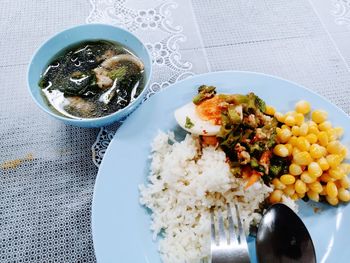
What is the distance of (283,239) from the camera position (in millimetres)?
1550

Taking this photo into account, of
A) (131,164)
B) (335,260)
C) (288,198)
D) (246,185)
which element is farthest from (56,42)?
(335,260)

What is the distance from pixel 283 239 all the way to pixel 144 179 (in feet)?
2.26

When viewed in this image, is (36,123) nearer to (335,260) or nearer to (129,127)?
(129,127)

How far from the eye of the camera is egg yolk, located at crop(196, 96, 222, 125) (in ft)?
5.88

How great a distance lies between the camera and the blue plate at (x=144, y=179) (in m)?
1.54

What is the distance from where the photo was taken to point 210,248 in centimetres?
153

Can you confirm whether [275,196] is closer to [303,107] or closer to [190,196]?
[190,196]

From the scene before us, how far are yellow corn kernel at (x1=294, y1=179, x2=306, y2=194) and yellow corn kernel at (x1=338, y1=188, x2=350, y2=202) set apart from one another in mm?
163

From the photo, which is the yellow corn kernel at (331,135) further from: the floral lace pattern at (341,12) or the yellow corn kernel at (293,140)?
the floral lace pattern at (341,12)

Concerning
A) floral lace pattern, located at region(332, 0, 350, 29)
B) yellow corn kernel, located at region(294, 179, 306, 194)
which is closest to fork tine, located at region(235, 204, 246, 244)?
yellow corn kernel, located at region(294, 179, 306, 194)

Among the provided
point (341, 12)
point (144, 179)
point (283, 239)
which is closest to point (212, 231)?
point (283, 239)

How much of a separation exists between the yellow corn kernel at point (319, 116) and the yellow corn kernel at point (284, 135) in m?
0.17

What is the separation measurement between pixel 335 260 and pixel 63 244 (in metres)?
1.21

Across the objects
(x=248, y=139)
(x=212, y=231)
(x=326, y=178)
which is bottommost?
(x=212, y=231)
